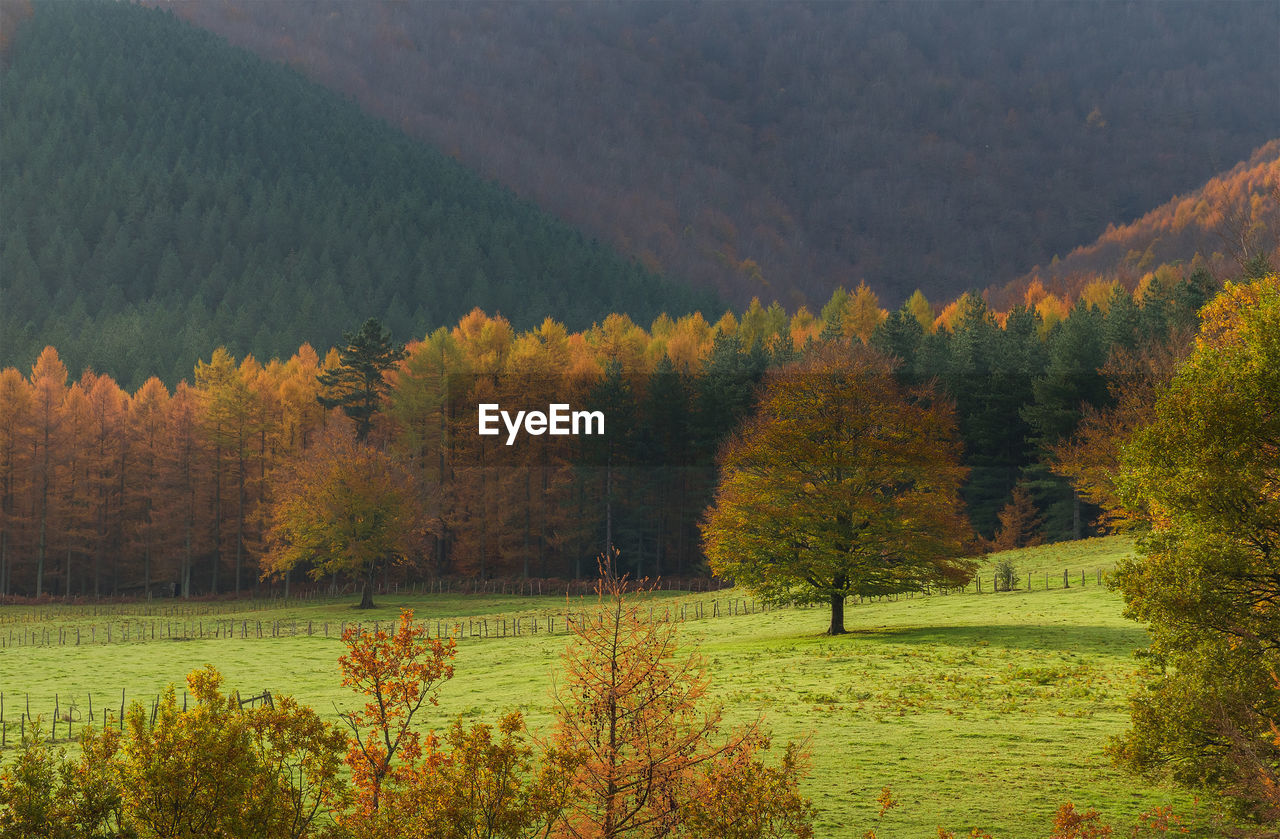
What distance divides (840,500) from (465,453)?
191ft

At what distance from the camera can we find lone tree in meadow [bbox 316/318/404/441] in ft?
329

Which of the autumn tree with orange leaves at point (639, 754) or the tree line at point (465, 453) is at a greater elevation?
the tree line at point (465, 453)

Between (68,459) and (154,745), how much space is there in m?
92.5

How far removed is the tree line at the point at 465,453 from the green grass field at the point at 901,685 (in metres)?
24.3

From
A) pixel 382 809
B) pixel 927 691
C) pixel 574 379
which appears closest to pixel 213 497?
pixel 574 379

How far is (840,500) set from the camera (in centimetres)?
4525

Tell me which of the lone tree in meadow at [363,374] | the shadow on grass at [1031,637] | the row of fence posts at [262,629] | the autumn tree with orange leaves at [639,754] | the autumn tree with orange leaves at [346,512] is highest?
the lone tree in meadow at [363,374]

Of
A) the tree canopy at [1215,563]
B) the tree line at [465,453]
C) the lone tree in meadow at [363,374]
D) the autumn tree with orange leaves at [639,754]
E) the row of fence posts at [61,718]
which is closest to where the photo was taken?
the autumn tree with orange leaves at [639,754]

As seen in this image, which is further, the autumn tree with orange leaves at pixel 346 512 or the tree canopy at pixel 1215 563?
the autumn tree with orange leaves at pixel 346 512

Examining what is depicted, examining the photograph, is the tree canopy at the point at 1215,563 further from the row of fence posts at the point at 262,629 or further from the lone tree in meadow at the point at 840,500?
the row of fence posts at the point at 262,629

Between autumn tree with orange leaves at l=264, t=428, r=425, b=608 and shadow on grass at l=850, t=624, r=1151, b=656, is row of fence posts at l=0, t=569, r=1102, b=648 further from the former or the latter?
shadow on grass at l=850, t=624, r=1151, b=656

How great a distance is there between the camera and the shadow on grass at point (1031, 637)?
126 ft

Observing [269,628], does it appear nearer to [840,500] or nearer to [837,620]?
[837,620]

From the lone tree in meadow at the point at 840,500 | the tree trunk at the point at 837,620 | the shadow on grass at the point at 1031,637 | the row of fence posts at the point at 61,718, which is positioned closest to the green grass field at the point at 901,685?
the shadow on grass at the point at 1031,637
